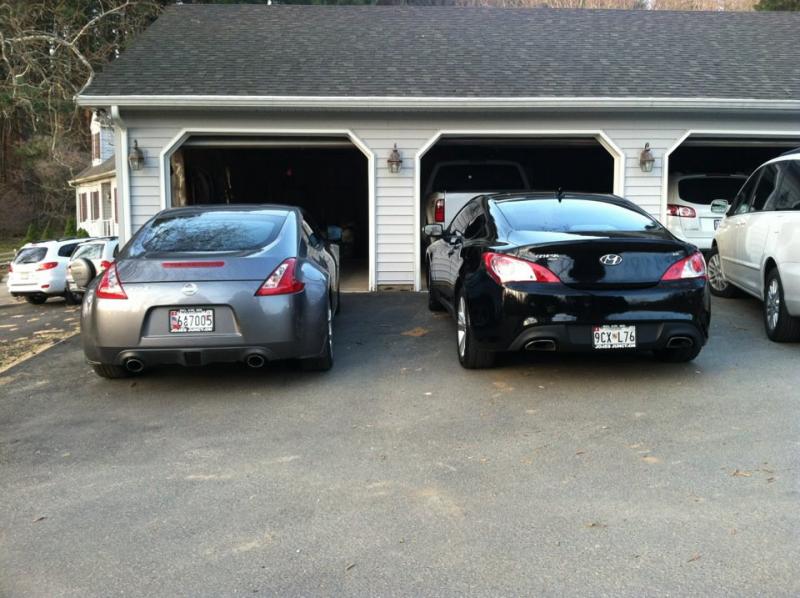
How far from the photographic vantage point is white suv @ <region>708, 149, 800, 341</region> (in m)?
6.40

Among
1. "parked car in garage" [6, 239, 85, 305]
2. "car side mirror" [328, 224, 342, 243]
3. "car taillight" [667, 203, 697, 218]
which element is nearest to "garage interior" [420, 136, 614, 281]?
"car taillight" [667, 203, 697, 218]

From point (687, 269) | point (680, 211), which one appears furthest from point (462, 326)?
point (680, 211)

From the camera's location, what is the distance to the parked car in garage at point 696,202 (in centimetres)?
1071

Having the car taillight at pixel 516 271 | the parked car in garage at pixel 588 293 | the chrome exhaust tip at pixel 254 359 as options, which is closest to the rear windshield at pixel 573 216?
the parked car in garage at pixel 588 293

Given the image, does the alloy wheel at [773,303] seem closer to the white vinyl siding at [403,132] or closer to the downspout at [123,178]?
the white vinyl siding at [403,132]

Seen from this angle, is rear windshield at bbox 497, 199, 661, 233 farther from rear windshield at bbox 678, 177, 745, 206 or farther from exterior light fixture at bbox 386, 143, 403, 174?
rear windshield at bbox 678, 177, 745, 206

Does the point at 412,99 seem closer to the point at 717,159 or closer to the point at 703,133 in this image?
the point at 703,133

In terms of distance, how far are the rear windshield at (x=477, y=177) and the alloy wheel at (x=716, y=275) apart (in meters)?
4.36

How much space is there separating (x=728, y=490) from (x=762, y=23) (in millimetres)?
13722

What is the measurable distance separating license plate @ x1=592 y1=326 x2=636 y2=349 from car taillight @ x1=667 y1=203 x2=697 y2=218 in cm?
634

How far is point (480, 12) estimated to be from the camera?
48.3 ft

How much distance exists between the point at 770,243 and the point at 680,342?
2.26 m

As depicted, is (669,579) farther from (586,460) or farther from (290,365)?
(290,365)

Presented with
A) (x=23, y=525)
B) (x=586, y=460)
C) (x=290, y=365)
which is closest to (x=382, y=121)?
(x=290, y=365)
